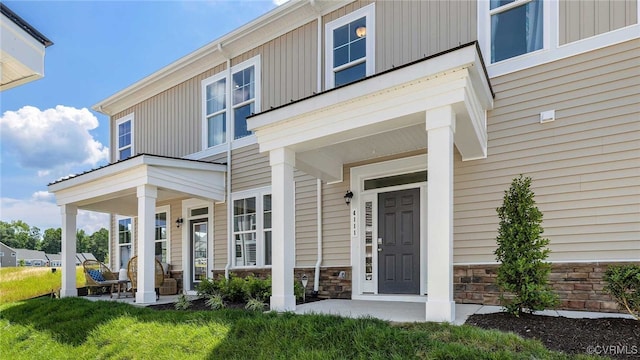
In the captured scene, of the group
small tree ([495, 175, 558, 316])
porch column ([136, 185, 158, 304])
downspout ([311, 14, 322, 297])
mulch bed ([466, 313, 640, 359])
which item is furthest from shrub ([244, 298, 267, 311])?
small tree ([495, 175, 558, 316])

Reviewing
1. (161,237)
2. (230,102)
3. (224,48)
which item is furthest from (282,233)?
(161,237)

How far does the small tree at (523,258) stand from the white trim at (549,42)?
6.72 ft

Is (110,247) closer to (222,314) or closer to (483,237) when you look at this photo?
(222,314)

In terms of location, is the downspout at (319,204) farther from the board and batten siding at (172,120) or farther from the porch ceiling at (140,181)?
the board and batten siding at (172,120)

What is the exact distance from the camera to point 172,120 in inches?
391

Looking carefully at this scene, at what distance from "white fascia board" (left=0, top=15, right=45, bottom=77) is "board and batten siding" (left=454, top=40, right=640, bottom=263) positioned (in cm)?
527

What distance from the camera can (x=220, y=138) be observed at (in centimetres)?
897

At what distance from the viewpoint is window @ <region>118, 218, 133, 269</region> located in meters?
10.9

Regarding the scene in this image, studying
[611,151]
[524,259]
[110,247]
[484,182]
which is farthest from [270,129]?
[110,247]

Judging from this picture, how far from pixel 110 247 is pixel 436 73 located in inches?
423

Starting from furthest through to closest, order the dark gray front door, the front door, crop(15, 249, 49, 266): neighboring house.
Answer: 1. crop(15, 249, 49, 266): neighboring house
2. the front door
3. the dark gray front door

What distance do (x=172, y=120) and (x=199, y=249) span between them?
3.35m

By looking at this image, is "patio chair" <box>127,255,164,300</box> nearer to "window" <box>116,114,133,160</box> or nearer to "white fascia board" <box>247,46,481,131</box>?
"window" <box>116,114,133,160</box>

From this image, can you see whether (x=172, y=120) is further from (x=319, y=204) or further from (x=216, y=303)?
(x=216, y=303)
